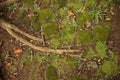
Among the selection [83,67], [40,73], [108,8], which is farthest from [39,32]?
[108,8]

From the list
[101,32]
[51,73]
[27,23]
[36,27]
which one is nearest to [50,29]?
[36,27]

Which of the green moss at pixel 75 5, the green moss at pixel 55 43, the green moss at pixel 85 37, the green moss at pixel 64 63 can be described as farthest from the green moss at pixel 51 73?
the green moss at pixel 75 5

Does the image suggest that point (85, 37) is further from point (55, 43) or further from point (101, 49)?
point (55, 43)

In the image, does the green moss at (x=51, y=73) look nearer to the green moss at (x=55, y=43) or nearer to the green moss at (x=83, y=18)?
the green moss at (x=55, y=43)

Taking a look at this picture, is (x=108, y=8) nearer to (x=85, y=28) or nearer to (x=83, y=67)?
(x=85, y=28)

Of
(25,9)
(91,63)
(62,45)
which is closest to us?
(91,63)
